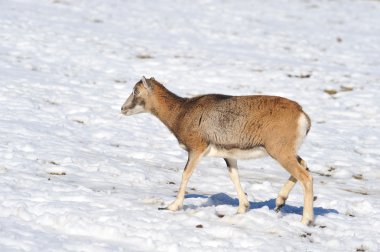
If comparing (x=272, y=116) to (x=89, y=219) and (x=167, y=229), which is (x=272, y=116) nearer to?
(x=167, y=229)

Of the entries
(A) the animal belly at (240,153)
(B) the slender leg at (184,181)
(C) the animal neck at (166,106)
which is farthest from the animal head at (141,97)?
(A) the animal belly at (240,153)

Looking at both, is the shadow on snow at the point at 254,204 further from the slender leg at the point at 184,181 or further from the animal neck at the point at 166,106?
the animal neck at the point at 166,106

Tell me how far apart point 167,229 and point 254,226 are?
130 centimetres

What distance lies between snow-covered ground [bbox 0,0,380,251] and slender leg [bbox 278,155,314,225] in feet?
0.66

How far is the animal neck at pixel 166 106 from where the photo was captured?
11531 mm

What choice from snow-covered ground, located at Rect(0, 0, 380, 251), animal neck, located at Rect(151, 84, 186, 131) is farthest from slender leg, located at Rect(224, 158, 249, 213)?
animal neck, located at Rect(151, 84, 186, 131)

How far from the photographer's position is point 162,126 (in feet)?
59.1

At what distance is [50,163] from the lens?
1330 cm

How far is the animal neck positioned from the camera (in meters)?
11.5

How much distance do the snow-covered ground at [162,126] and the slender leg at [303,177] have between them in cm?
20

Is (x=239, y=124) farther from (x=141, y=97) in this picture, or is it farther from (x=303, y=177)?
(x=141, y=97)

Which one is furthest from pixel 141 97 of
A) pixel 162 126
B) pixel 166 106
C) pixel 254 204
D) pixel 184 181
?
pixel 162 126

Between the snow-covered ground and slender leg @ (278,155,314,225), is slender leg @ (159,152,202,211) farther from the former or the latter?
slender leg @ (278,155,314,225)

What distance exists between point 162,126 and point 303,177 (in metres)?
8.04
